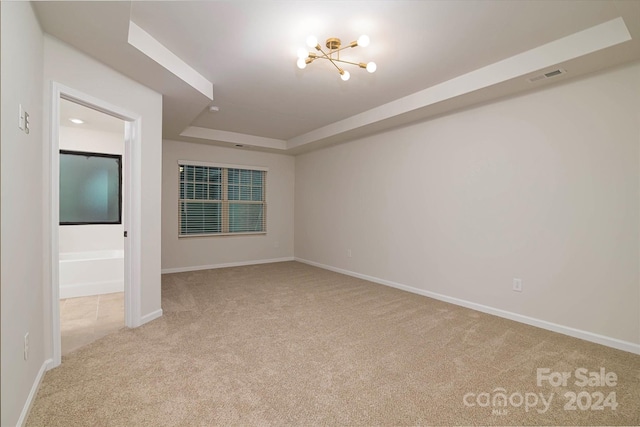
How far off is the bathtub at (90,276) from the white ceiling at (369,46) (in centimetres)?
236

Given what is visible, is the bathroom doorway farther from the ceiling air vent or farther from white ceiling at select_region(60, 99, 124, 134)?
the ceiling air vent

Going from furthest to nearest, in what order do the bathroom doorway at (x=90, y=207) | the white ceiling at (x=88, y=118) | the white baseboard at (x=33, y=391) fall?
the bathroom doorway at (x=90, y=207)
the white ceiling at (x=88, y=118)
the white baseboard at (x=33, y=391)

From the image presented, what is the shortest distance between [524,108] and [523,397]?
2775mm

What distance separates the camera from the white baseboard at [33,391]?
5.45 feet

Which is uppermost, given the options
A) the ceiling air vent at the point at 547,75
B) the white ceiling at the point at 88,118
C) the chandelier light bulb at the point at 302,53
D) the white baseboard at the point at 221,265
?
the white ceiling at the point at 88,118

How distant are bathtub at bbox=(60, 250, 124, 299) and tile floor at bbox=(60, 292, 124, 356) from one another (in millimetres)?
116

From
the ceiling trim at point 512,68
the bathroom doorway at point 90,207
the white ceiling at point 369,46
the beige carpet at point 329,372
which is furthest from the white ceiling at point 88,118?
the ceiling trim at point 512,68

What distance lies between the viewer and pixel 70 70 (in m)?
2.36

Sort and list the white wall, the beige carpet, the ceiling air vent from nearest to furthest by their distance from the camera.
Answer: the beige carpet, the ceiling air vent, the white wall

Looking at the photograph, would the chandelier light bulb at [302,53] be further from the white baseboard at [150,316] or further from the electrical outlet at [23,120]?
the white baseboard at [150,316]

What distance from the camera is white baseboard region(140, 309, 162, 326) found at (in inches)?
122

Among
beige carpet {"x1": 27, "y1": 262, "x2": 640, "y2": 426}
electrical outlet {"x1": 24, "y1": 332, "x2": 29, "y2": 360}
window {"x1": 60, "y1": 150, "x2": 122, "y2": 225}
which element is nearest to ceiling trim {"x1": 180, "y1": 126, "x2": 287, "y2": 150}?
window {"x1": 60, "y1": 150, "x2": 122, "y2": 225}

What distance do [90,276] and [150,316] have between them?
1.78m

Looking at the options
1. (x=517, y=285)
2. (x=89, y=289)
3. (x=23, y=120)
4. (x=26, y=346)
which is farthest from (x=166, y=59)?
(x=517, y=285)
